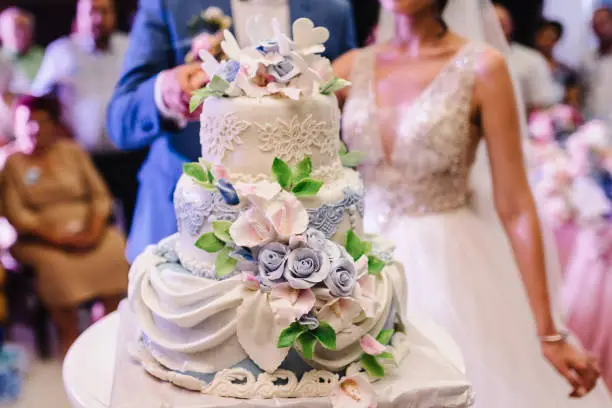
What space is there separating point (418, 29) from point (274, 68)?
3.12ft

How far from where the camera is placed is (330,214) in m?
1.47

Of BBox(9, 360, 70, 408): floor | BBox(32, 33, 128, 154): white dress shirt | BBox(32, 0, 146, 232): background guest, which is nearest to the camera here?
BBox(32, 33, 128, 154): white dress shirt

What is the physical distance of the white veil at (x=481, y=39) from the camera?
2365 millimetres

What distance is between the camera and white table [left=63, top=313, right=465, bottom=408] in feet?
4.91

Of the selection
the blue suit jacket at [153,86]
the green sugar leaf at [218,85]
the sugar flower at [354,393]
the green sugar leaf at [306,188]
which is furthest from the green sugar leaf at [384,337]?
the blue suit jacket at [153,86]

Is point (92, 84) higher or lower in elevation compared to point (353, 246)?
lower

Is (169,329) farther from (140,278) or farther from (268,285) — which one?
(268,285)

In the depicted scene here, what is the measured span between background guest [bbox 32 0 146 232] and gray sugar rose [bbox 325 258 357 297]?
145 centimetres

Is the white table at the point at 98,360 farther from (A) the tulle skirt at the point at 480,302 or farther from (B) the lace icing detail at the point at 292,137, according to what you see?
(B) the lace icing detail at the point at 292,137

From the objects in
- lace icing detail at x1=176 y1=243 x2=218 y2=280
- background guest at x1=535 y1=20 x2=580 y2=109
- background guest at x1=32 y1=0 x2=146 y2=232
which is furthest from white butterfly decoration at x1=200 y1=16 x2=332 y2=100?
background guest at x1=535 y1=20 x2=580 y2=109

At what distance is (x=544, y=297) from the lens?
6.39ft

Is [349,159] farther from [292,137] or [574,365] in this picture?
[574,365]

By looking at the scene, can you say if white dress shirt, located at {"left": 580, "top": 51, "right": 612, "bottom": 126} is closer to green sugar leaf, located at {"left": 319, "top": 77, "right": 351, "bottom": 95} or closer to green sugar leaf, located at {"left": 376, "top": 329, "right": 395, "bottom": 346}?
green sugar leaf, located at {"left": 319, "top": 77, "right": 351, "bottom": 95}

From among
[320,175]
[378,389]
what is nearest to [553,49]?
[320,175]
